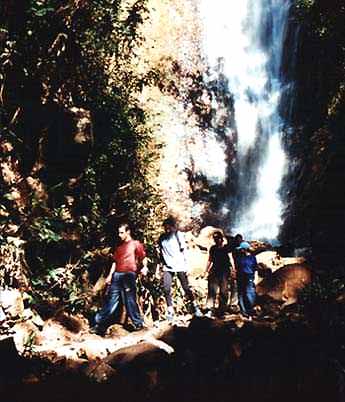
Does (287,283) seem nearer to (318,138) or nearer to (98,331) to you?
(98,331)

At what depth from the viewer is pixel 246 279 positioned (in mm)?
10164

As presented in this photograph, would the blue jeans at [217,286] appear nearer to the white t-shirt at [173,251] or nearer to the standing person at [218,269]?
the standing person at [218,269]

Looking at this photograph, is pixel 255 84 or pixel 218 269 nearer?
pixel 218 269

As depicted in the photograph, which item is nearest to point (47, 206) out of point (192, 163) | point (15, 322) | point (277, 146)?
point (15, 322)

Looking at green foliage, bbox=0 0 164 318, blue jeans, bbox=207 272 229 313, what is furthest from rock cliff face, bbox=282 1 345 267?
green foliage, bbox=0 0 164 318

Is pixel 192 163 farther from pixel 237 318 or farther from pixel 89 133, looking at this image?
pixel 237 318

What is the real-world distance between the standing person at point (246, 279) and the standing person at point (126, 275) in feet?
7.53

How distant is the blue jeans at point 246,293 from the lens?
1010 centimetres

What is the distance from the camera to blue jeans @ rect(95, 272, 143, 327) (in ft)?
27.6

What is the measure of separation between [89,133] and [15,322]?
3.84 metres

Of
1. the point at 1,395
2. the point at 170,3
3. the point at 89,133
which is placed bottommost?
the point at 1,395

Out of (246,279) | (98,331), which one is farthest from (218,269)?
(98,331)

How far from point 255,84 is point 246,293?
12637mm

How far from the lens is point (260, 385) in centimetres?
628
